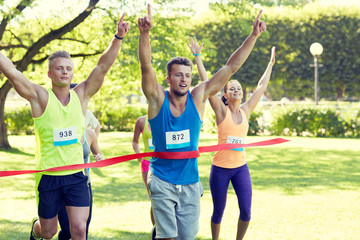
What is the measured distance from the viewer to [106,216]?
769cm

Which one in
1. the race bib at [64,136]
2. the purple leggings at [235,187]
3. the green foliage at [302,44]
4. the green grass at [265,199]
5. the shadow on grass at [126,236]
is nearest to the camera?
the race bib at [64,136]

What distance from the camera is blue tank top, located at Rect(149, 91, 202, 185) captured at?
4031mm

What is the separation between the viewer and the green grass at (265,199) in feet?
21.9

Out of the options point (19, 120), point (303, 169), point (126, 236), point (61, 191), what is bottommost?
point (303, 169)

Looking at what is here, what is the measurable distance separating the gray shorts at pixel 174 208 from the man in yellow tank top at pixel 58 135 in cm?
65

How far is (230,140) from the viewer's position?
5.43 metres

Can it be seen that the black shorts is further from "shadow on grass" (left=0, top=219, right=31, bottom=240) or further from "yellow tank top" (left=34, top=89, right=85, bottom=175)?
"shadow on grass" (left=0, top=219, right=31, bottom=240)

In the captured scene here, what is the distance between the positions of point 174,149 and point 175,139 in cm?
9

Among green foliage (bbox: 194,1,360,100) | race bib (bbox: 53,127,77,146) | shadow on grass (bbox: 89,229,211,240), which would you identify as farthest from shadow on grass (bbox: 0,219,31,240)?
green foliage (bbox: 194,1,360,100)

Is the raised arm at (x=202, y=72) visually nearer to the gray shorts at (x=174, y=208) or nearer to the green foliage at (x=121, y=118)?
the gray shorts at (x=174, y=208)

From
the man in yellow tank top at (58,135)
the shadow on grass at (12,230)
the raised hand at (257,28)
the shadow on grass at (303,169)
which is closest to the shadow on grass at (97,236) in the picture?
the shadow on grass at (12,230)

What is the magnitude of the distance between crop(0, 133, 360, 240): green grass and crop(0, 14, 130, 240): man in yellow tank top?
2.25 metres

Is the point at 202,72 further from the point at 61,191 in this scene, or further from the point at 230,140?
the point at 61,191

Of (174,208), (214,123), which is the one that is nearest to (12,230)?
(174,208)
